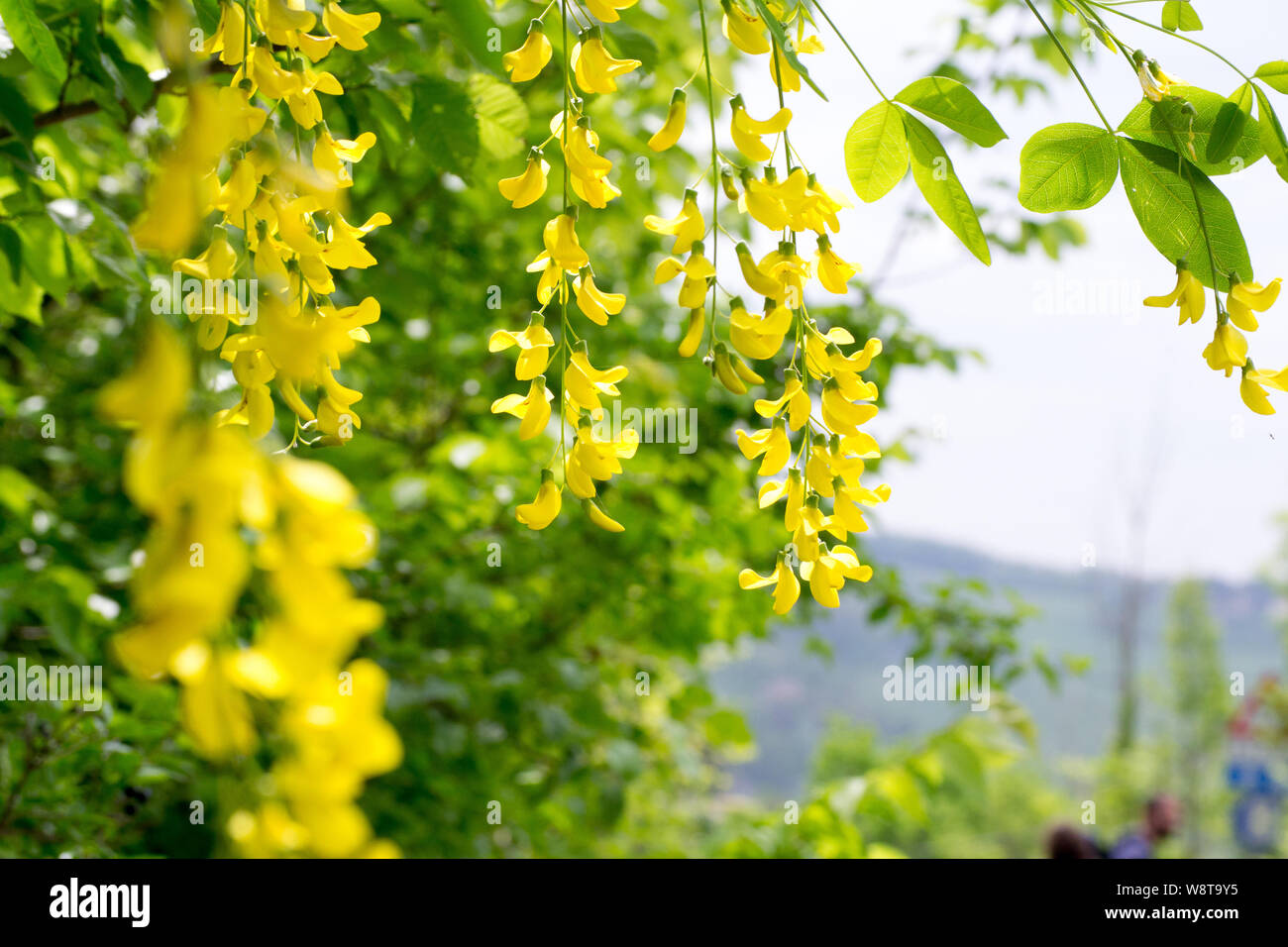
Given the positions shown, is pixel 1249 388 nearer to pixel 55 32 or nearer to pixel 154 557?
pixel 154 557

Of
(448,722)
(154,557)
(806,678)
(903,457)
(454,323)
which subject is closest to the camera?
(154,557)

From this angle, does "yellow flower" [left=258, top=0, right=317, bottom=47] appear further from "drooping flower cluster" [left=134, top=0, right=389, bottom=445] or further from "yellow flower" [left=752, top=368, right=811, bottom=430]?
"yellow flower" [left=752, top=368, right=811, bottom=430]

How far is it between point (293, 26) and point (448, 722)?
0.97 meters

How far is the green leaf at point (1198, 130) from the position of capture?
440 millimetres

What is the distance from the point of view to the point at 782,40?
0.37 m

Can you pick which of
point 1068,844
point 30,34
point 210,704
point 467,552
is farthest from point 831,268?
point 1068,844

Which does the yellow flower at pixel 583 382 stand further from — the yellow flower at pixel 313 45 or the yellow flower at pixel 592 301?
the yellow flower at pixel 313 45

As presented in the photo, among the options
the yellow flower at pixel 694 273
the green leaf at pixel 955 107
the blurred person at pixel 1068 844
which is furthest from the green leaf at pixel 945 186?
the blurred person at pixel 1068 844

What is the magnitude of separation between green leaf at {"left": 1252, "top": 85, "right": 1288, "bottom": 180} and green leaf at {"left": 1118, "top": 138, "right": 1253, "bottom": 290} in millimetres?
36

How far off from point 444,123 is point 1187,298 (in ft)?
1.46

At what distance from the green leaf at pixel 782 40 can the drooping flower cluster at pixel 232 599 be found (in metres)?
0.28

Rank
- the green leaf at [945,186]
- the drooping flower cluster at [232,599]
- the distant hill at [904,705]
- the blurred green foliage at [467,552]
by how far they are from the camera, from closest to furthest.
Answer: the drooping flower cluster at [232,599] < the green leaf at [945,186] < the blurred green foliage at [467,552] < the distant hill at [904,705]
